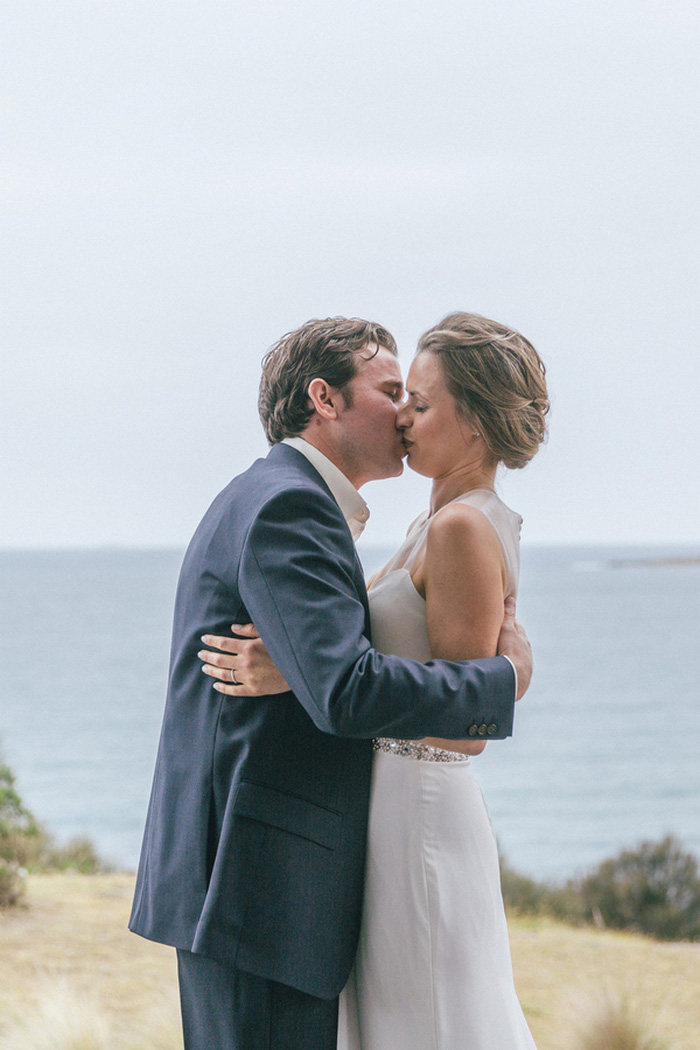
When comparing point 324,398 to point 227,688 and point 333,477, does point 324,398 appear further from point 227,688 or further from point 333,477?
point 227,688

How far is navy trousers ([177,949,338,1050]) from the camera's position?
1.48m

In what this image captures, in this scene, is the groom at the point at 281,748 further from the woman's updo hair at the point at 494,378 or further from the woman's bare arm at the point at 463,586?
the woman's updo hair at the point at 494,378

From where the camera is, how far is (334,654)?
133 centimetres

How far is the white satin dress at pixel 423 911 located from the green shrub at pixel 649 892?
4879mm

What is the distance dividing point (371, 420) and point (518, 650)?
0.44m

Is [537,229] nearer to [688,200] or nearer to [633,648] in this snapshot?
[688,200]

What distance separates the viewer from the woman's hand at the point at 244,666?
56.7 inches

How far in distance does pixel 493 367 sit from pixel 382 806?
71 cm

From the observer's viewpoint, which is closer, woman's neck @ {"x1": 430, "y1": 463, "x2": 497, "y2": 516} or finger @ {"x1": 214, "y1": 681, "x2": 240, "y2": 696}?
finger @ {"x1": 214, "y1": 681, "x2": 240, "y2": 696}

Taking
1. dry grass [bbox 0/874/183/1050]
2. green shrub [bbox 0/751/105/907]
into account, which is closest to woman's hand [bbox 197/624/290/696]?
dry grass [bbox 0/874/183/1050]

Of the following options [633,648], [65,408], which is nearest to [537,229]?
[633,648]

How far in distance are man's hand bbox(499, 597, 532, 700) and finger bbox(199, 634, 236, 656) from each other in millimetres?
415

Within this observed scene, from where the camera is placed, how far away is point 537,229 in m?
34.2

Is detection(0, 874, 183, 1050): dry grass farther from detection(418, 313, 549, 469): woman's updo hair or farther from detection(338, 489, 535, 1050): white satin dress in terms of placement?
detection(418, 313, 549, 469): woman's updo hair
